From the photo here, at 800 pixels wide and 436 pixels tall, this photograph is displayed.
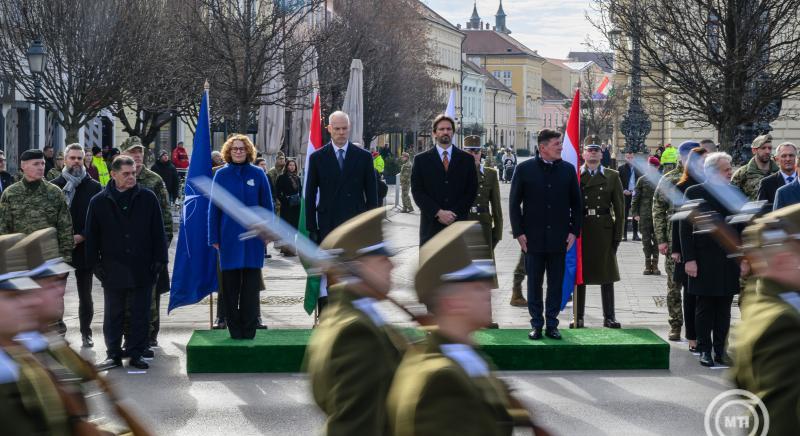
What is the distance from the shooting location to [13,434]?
396cm

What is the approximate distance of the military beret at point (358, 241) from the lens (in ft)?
15.4

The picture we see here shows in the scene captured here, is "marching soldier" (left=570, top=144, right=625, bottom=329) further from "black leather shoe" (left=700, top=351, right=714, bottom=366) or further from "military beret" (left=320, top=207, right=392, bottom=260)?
"military beret" (left=320, top=207, right=392, bottom=260)

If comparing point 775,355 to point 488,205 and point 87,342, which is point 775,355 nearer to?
point 87,342

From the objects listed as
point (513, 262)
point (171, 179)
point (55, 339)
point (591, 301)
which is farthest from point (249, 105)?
point (55, 339)

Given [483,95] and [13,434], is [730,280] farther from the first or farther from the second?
[483,95]

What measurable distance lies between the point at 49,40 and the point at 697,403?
23808 millimetres

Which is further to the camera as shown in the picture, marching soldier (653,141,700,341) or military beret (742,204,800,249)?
marching soldier (653,141,700,341)

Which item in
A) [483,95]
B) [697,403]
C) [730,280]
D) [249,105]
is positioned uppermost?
[483,95]

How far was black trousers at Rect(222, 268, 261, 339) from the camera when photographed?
436 inches

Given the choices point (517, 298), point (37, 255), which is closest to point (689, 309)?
point (517, 298)

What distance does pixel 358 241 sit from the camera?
4.73 meters

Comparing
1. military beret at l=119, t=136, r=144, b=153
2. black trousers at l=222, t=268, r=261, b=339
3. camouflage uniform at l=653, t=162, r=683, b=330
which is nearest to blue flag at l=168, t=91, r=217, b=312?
military beret at l=119, t=136, r=144, b=153

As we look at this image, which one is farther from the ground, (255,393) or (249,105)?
(249,105)

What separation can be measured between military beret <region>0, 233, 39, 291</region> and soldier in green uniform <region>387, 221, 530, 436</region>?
1.39 metres
